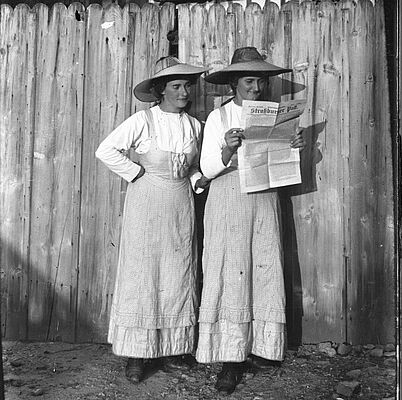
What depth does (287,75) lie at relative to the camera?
4.69 m

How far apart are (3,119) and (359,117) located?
9.35ft

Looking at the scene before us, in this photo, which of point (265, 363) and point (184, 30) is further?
point (184, 30)

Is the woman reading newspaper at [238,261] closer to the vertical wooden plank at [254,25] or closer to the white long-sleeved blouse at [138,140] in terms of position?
the white long-sleeved blouse at [138,140]

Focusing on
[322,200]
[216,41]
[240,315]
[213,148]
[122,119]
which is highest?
[216,41]

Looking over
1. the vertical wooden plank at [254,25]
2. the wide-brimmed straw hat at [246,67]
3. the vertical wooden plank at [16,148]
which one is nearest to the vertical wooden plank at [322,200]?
the vertical wooden plank at [254,25]

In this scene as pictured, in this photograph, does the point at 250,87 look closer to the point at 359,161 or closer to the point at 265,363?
the point at 359,161

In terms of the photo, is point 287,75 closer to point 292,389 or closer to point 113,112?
point 113,112

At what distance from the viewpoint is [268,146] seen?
4031 mm

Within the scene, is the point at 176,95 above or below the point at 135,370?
above

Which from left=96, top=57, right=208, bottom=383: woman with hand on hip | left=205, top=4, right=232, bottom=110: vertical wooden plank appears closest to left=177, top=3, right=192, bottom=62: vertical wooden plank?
left=205, top=4, right=232, bottom=110: vertical wooden plank

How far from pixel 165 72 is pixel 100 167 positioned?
1131mm

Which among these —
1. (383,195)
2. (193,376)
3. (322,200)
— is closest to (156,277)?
(193,376)

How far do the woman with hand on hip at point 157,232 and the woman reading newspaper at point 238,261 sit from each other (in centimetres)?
15

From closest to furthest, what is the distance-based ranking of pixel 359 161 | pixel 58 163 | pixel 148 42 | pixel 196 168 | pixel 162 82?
1. pixel 162 82
2. pixel 196 168
3. pixel 359 161
4. pixel 148 42
5. pixel 58 163
